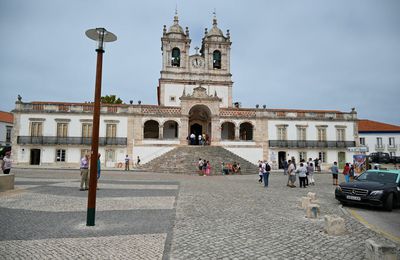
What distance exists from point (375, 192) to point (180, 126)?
2309 cm

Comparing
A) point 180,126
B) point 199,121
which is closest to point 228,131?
point 199,121

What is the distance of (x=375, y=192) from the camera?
28.3 ft

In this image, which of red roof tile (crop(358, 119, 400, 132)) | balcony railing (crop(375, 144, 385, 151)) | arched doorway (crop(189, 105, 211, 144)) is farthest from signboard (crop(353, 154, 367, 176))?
red roof tile (crop(358, 119, 400, 132))

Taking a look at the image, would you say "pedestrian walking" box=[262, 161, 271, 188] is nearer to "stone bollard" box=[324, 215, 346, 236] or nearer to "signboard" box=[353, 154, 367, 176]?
"stone bollard" box=[324, 215, 346, 236]

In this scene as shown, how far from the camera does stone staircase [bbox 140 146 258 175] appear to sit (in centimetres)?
2405

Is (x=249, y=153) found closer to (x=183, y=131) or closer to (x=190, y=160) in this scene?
(x=183, y=131)

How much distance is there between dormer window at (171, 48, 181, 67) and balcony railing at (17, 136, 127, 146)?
47.1 feet

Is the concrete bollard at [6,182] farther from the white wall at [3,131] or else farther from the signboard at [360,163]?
the white wall at [3,131]

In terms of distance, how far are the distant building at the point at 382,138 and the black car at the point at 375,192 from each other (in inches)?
1456

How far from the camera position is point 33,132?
91.9 feet

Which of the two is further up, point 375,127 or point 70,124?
point 375,127

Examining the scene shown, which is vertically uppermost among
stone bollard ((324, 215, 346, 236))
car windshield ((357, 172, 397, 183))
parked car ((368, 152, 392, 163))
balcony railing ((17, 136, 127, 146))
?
balcony railing ((17, 136, 127, 146))

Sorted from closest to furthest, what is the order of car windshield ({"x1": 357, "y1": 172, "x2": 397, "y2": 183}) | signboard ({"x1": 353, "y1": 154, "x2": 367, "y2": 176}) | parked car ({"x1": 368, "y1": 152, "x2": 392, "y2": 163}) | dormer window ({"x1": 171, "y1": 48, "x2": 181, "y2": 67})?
car windshield ({"x1": 357, "y1": 172, "x2": 397, "y2": 183}) → signboard ({"x1": 353, "y1": 154, "x2": 367, "y2": 176}) → parked car ({"x1": 368, "y1": 152, "x2": 392, "y2": 163}) → dormer window ({"x1": 171, "y1": 48, "x2": 181, "y2": 67})

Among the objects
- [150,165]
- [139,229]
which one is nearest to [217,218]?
[139,229]
